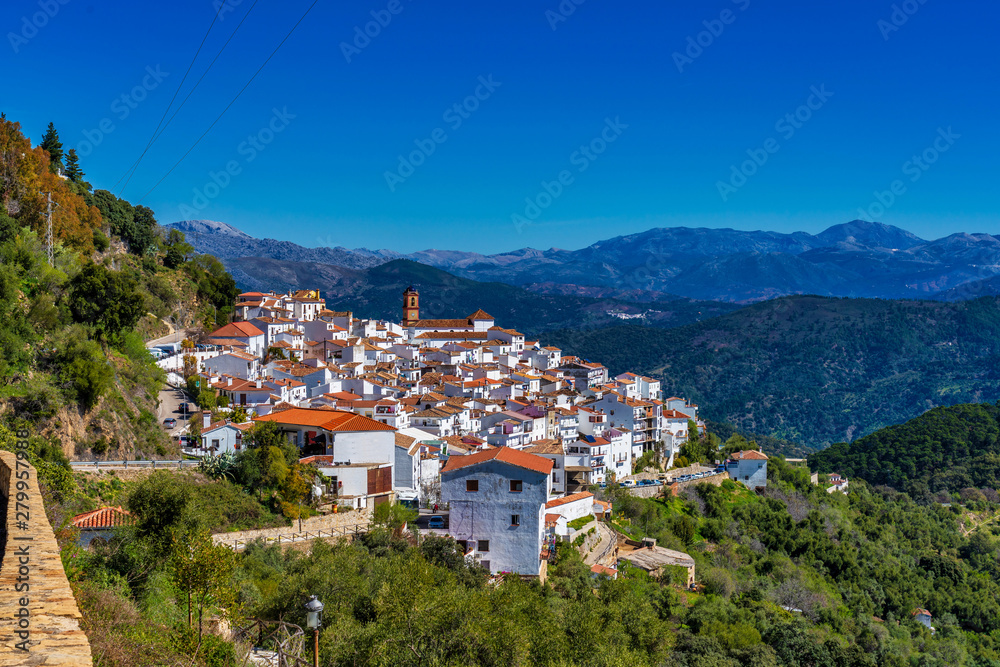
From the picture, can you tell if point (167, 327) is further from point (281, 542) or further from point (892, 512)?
point (892, 512)

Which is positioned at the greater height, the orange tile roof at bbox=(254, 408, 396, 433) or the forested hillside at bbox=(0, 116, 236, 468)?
the forested hillside at bbox=(0, 116, 236, 468)

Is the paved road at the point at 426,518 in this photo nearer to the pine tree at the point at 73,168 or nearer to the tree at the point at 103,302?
the tree at the point at 103,302

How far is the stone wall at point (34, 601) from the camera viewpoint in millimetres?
3547

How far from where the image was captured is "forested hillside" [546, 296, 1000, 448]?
4104 inches

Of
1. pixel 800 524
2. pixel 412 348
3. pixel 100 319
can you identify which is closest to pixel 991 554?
pixel 800 524

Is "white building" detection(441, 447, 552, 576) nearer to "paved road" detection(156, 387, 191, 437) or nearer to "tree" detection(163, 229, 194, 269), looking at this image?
"paved road" detection(156, 387, 191, 437)

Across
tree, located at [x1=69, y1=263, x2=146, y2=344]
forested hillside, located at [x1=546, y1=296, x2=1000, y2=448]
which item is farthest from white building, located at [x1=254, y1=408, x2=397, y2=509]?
forested hillside, located at [x1=546, y1=296, x2=1000, y2=448]

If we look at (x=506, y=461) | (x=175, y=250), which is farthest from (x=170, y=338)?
(x=506, y=461)

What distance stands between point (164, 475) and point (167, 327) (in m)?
19.6

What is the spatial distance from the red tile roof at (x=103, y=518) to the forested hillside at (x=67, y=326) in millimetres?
950

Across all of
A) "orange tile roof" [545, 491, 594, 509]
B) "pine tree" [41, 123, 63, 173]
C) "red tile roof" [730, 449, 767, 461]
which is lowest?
"red tile roof" [730, 449, 767, 461]

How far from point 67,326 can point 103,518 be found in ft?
35.2

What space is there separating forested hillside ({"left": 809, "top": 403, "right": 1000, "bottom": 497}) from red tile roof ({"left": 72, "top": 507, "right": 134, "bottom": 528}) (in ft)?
184

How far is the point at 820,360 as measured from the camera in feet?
412
